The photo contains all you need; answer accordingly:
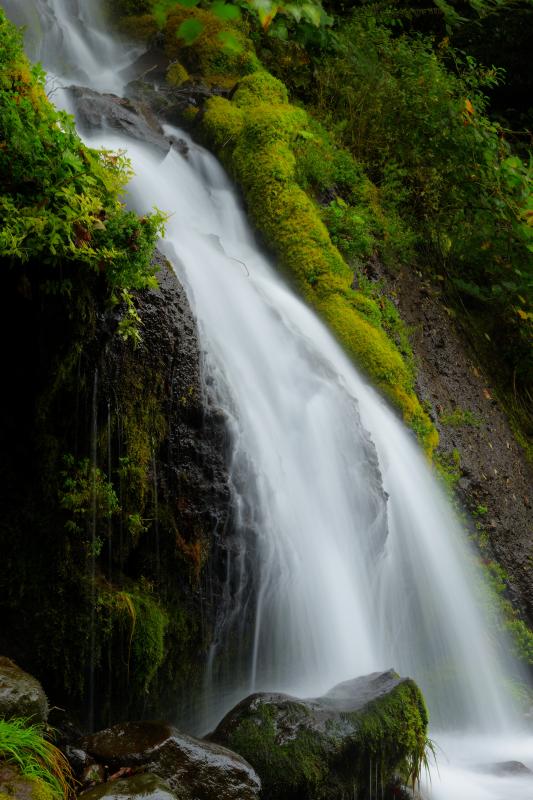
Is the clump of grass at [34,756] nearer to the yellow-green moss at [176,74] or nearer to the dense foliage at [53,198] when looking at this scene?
the dense foliage at [53,198]

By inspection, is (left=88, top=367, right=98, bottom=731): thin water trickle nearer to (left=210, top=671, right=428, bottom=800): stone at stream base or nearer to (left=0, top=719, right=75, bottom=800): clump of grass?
(left=210, top=671, right=428, bottom=800): stone at stream base

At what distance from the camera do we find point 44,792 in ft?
6.49

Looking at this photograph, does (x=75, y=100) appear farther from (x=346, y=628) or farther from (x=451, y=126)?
(x=346, y=628)

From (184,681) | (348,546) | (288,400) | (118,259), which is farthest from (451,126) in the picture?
(184,681)

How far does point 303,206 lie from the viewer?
6.41 m

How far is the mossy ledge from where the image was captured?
5855 millimetres

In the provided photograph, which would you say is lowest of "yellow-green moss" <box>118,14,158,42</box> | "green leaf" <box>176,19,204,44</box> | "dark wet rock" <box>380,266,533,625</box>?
"dark wet rock" <box>380,266,533,625</box>

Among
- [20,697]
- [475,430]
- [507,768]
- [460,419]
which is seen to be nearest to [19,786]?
[20,697]

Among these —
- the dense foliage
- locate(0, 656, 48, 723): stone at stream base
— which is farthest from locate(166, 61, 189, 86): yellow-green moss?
locate(0, 656, 48, 723): stone at stream base

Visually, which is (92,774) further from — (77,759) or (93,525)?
(93,525)

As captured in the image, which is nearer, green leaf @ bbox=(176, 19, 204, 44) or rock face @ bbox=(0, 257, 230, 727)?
green leaf @ bbox=(176, 19, 204, 44)

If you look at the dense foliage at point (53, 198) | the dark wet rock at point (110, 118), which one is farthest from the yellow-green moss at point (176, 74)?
the dense foliage at point (53, 198)

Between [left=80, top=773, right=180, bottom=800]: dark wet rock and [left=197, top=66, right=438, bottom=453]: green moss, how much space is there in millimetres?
3948

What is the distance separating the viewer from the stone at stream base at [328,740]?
282 cm
